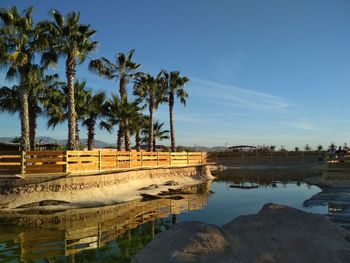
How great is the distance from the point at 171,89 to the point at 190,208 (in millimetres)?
27566

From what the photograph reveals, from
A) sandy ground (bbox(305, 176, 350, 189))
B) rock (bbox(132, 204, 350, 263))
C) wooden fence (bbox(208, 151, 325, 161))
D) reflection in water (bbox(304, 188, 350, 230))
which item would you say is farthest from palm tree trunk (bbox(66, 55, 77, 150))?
wooden fence (bbox(208, 151, 325, 161))

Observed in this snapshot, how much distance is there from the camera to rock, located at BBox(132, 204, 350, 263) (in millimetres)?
6555

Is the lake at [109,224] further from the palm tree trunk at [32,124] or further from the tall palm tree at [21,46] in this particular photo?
the palm tree trunk at [32,124]

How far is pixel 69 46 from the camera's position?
26.5 m

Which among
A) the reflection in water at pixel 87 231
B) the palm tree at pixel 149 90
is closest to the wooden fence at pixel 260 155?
the palm tree at pixel 149 90

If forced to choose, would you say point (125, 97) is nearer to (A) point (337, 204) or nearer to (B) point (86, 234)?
(A) point (337, 204)

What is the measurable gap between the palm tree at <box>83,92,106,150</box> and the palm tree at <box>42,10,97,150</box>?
28.6 feet

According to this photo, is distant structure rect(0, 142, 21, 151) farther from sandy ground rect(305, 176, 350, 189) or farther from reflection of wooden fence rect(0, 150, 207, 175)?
sandy ground rect(305, 176, 350, 189)

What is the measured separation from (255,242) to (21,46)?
71.4 feet

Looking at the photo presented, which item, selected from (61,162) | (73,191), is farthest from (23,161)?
(73,191)

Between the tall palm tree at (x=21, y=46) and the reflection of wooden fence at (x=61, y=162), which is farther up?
the tall palm tree at (x=21, y=46)

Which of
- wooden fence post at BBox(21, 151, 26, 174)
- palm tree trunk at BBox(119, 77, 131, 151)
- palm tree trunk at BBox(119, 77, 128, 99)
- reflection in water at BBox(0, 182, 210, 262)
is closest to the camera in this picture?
reflection in water at BBox(0, 182, 210, 262)

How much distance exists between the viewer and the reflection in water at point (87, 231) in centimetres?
1170

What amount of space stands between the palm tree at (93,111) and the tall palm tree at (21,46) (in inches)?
441
